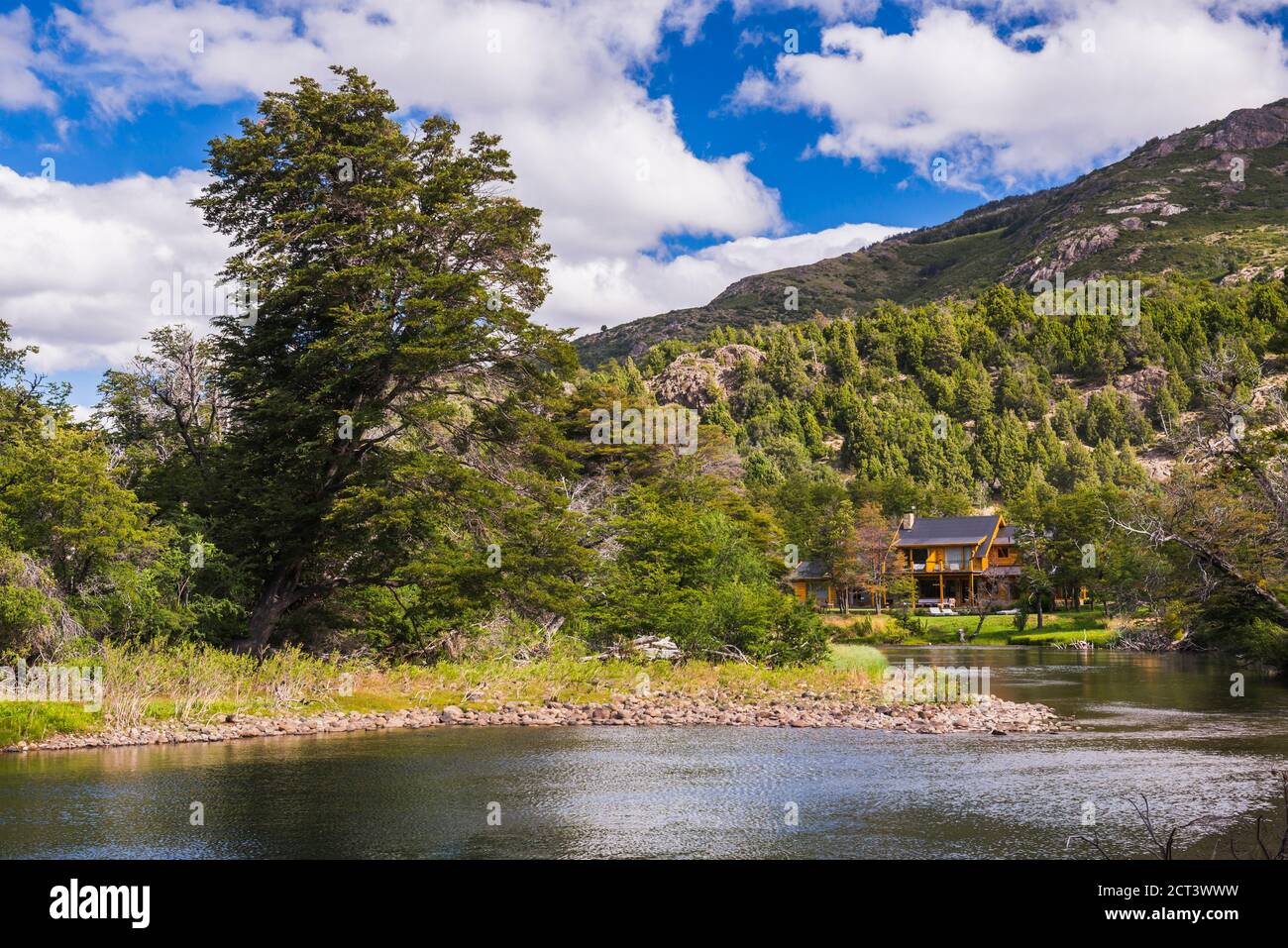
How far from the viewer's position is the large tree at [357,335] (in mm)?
30297

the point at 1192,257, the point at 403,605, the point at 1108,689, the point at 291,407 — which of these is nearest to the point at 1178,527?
the point at 1108,689

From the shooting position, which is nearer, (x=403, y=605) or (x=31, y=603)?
(x=31, y=603)

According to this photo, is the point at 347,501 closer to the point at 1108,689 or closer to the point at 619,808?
the point at 619,808

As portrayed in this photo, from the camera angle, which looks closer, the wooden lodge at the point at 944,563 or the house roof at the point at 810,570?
the house roof at the point at 810,570

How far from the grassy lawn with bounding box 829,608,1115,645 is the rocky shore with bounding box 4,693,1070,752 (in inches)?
1328

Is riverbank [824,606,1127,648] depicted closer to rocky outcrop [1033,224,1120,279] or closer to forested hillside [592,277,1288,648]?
forested hillside [592,277,1288,648]

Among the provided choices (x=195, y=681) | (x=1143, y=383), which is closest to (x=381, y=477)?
(x=195, y=681)

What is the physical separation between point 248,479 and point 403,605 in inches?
233

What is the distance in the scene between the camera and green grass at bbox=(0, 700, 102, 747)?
68.6 feet

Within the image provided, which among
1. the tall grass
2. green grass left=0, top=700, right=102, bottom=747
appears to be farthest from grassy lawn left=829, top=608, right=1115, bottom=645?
green grass left=0, top=700, right=102, bottom=747

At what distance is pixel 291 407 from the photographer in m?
30.0

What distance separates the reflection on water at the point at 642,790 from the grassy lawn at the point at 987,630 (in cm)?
3545

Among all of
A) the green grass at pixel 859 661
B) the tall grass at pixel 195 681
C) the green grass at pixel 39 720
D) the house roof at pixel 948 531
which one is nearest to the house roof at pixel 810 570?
the house roof at pixel 948 531

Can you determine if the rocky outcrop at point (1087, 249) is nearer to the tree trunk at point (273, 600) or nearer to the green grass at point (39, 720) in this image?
the tree trunk at point (273, 600)
